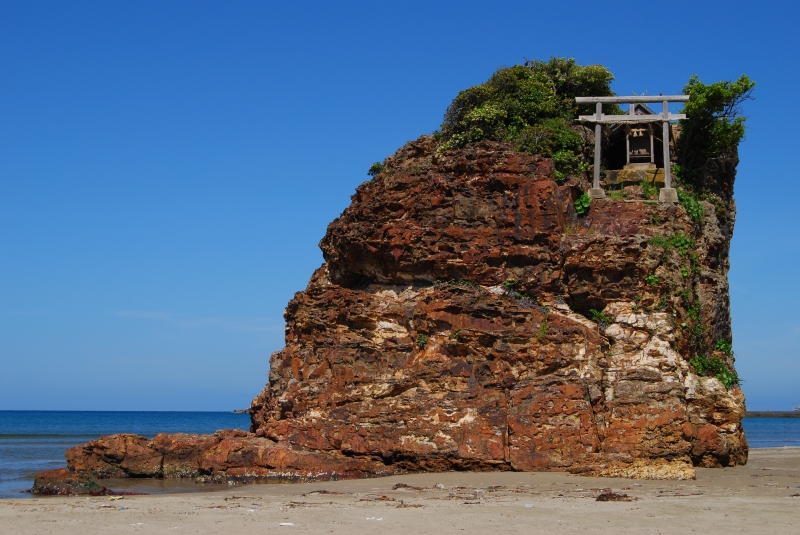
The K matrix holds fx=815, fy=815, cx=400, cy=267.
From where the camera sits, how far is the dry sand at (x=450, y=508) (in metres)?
11.1

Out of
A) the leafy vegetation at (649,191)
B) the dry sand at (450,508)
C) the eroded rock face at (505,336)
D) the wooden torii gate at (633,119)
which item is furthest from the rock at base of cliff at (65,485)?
the leafy vegetation at (649,191)

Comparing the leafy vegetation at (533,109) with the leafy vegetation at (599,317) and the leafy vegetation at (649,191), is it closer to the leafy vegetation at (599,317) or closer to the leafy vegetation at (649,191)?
the leafy vegetation at (649,191)

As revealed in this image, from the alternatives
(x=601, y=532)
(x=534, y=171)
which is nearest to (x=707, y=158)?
(x=534, y=171)

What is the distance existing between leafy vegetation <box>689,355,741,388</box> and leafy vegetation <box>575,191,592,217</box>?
14.9 feet

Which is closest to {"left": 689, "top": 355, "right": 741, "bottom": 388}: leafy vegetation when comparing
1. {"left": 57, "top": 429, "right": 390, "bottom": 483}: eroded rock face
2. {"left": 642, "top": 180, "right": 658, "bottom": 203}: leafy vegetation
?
{"left": 642, "top": 180, "right": 658, "bottom": 203}: leafy vegetation

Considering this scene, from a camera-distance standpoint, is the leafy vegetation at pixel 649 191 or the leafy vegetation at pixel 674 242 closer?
the leafy vegetation at pixel 674 242

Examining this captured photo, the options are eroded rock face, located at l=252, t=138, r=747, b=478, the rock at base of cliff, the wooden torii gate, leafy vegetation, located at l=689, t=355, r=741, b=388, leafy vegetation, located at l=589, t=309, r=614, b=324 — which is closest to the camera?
the rock at base of cliff

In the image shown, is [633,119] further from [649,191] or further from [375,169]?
[375,169]

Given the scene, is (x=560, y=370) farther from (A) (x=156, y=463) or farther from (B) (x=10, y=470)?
(B) (x=10, y=470)

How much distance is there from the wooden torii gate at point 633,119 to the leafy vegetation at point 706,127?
45.9 inches

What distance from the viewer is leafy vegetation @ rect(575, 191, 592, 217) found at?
68.4 ft

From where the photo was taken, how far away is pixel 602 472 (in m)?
17.0

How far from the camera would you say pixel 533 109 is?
23.7 meters

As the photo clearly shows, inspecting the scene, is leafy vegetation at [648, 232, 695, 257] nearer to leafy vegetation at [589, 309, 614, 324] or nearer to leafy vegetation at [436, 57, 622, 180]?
leafy vegetation at [589, 309, 614, 324]
